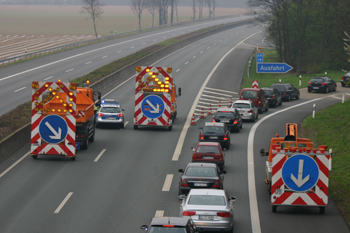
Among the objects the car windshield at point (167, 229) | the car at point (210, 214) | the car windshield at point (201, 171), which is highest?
the car windshield at point (167, 229)

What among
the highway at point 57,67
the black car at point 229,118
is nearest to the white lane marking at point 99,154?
the black car at point 229,118

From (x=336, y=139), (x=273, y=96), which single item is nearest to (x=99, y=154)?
(x=336, y=139)

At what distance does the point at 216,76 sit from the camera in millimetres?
58094

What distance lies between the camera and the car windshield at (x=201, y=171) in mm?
19516

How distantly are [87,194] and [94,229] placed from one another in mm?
4049

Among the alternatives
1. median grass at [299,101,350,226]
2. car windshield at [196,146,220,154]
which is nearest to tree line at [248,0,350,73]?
median grass at [299,101,350,226]

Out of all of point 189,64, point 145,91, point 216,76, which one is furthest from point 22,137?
point 189,64

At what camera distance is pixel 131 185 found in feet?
70.9

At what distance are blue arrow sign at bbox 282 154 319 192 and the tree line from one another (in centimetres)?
5127

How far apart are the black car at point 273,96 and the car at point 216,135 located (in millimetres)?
15971

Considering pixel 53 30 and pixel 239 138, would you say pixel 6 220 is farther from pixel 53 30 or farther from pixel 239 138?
pixel 53 30

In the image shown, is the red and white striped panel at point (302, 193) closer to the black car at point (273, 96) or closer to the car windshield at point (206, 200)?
the car windshield at point (206, 200)

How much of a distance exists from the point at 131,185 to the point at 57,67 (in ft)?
134

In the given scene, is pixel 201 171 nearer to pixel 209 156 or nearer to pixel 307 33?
pixel 209 156
